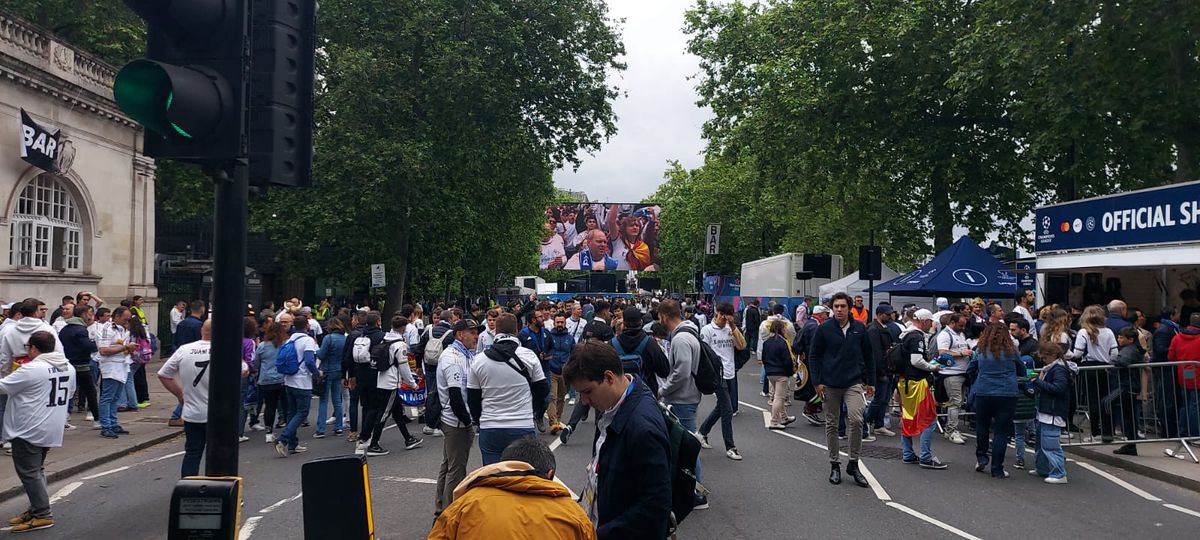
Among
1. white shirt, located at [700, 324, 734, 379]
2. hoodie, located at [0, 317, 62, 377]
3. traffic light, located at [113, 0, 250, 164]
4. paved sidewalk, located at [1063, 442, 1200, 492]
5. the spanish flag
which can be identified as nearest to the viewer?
traffic light, located at [113, 0, 250, 164]

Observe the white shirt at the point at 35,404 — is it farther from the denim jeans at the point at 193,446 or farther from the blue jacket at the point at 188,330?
the blue jacket at the point at 188,330

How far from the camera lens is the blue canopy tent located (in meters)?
19.4

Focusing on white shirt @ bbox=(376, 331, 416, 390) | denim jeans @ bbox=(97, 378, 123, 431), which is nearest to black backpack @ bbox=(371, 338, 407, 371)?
white shirt @ bbox=(376, 331, 416, 390)

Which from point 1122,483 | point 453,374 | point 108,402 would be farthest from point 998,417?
point 108,402

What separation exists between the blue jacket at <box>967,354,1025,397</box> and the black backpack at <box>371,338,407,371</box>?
6723 millimetres

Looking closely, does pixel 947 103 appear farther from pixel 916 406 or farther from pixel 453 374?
pixel 453 374

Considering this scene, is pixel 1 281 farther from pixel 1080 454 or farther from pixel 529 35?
pixel 1080 454

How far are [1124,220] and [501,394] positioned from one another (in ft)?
47.5

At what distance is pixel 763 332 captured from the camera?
1627 centimetres

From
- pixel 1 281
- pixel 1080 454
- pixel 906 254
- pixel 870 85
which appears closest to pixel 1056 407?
pixel 1080 454

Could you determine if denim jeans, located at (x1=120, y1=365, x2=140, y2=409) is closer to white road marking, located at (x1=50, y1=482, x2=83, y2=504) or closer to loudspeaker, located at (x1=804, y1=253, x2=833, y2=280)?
white road marking, located at (x1=50, y1=482, x2=83, y2=504)

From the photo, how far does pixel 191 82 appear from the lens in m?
3.19

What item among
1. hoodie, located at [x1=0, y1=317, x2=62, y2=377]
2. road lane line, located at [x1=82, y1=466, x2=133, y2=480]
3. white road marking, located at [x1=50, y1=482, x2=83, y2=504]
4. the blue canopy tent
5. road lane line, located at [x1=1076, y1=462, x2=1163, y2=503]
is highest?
the blue canopy tent

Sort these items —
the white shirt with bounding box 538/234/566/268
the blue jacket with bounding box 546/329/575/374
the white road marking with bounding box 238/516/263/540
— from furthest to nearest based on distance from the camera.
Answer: the white shirt with bounding box 538/234/566/268 < the blue jacket with bounding box 546/329/575/374 < the white road marking with bounding box 238/516/263/540
